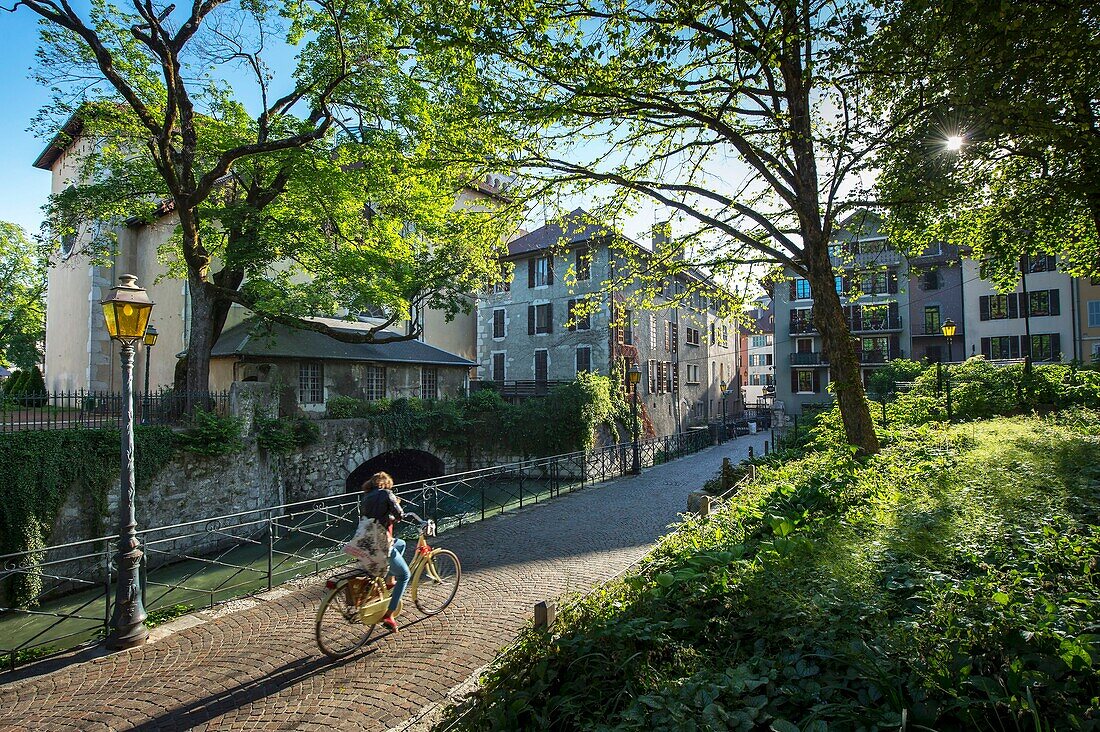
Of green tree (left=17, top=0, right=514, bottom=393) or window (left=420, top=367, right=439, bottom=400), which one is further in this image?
window (left=420, top=367, right=439, bottom=400)

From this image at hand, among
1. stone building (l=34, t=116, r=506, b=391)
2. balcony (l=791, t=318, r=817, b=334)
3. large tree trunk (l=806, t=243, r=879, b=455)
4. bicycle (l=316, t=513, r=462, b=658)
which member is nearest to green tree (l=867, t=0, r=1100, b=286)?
large tree trunk (l=806, t=243, r=879, b=455)

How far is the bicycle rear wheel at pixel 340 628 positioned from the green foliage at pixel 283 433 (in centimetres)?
1043

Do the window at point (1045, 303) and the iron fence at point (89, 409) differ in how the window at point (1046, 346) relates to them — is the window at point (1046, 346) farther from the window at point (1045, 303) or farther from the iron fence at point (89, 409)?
the iron fence at point (89, 409)

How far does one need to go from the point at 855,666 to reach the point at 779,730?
648 mm

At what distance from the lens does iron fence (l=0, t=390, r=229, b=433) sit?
34.7 ft

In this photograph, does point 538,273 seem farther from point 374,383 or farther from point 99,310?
point 99,310

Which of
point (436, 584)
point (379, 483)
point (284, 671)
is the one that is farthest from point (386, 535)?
point (436, 584)

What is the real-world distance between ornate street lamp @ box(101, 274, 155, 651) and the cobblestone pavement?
332 millimetres

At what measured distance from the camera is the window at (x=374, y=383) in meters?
21.5

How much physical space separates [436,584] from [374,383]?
617 inches

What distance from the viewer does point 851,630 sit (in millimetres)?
2680

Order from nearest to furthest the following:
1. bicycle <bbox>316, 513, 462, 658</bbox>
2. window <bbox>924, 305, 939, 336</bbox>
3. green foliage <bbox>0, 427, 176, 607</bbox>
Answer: bicycle <bbox>316, 513, 462, 658</bbox> → green foliage <bbox>0, 427, 176, 607</bbox> → window <bbox>924, 305, 939, 336</bbox>

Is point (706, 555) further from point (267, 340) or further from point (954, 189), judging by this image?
point (267, 340)

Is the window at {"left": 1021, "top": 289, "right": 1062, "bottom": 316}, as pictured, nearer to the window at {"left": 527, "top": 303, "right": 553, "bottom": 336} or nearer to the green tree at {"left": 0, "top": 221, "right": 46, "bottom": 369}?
the window at {"left": 527, "top": 303, "right": 553, "bottom": 336}
